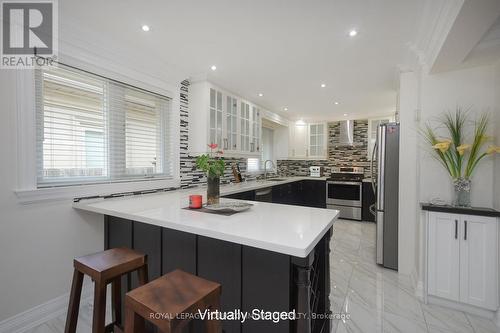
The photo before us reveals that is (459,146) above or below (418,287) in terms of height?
above

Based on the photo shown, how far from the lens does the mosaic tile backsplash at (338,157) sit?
5.29m

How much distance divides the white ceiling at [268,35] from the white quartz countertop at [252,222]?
1433 mm

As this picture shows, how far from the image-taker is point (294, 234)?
111cm

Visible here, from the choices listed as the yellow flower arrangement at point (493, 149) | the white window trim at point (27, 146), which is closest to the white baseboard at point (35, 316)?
the white window trim at point (27, 146)

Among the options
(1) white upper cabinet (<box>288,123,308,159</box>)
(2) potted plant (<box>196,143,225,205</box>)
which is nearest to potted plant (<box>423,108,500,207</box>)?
(2) potted plant (<box>196,143,225,205</box>)

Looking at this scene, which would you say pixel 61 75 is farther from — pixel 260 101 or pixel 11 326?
pixel 260 101

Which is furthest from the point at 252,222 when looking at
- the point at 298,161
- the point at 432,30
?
the point at 298,161

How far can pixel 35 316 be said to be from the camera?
1.69 metres

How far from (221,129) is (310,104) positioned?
1910mm

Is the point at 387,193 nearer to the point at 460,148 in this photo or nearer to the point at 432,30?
the point at 460,148

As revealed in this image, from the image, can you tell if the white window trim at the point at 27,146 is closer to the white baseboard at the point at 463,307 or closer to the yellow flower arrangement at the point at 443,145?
the yellow flower arrangement at the point at 443,145

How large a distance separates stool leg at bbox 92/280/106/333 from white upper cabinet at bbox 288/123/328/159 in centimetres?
486

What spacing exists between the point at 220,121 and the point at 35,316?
2595mm

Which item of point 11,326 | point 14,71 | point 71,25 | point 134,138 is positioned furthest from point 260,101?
point 11,326
